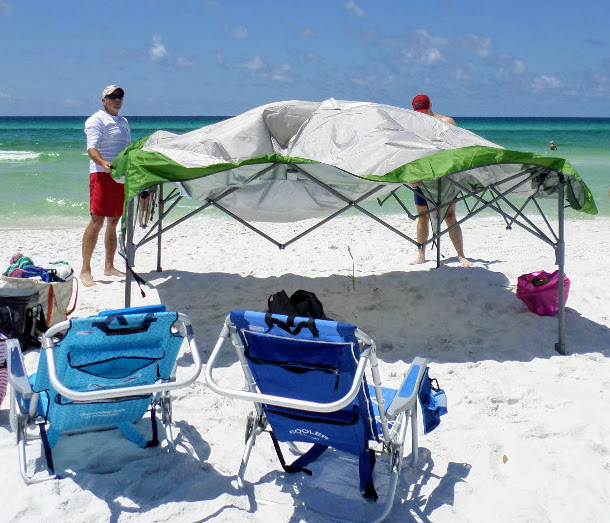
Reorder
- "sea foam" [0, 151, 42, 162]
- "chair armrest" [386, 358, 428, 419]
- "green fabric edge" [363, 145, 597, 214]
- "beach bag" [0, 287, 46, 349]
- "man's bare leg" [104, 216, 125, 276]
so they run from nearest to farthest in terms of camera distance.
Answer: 1. "chair armrest" [386, 358, 428, 419]
2. "green fabric edge" [363, 145, 597, 214]
3. "beach bag" [0, 287, 46, 349]
4. "man's bare leg" [104, 216, 125, 276]
5. "sea foam" [0, 151, 42, 162]

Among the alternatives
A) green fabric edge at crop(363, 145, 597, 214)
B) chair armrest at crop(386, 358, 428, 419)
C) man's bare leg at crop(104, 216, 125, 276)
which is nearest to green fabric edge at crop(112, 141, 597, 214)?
green fabric edge at crop(363, 145, 597, 214)

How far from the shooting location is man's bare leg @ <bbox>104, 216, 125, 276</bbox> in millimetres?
6152

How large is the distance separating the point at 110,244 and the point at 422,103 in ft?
9.67

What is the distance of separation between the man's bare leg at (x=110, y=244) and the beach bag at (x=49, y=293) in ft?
4.33

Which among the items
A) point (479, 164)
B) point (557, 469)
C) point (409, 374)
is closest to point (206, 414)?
point (409, 374)

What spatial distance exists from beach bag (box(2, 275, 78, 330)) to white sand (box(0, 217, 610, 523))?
45cm

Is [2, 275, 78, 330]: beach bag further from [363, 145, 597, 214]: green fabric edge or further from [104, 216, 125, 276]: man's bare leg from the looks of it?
[363, 145, 597, 214]: green fabric edge

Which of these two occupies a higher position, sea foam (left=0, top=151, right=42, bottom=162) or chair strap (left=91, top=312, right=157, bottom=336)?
sea foam (left=0, top=151, right=42, bottom=162)

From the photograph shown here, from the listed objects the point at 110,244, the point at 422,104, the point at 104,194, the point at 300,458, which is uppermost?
the point at 422,104

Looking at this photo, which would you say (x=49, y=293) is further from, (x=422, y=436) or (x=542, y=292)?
(x=542, y=292)

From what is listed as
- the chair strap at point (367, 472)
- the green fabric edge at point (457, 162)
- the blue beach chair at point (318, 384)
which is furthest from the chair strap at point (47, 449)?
the green fabric edge at point (457, 162)

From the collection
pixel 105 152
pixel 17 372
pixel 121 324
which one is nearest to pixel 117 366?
pixel 121 324

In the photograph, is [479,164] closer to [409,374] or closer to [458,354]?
[458,354]

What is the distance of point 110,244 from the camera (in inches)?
247
